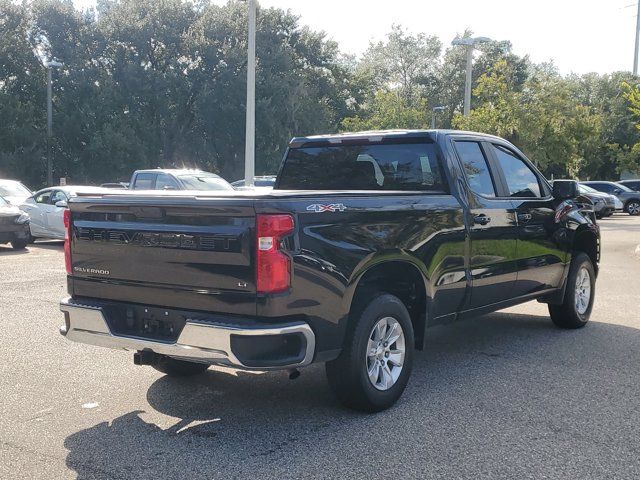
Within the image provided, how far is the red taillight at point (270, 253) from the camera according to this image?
13.4ft

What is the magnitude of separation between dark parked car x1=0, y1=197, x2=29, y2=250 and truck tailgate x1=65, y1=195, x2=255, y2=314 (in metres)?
12.2

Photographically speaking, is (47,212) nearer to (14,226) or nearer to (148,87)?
(14,226)

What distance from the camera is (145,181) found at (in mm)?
15859

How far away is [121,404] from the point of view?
5.13 metres

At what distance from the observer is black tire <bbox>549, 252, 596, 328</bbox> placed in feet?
24.6

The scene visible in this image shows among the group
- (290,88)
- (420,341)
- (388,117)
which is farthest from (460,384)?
(290,88)

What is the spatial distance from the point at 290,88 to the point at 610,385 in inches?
1632

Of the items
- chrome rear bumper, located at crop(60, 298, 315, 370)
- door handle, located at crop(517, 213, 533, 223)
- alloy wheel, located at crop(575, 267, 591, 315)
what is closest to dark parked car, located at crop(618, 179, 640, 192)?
alloy wheel, located at crop(575, 267, 591, 315)

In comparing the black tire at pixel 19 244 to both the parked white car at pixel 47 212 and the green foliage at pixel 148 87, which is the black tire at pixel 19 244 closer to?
the parked white car at pixel 47 212

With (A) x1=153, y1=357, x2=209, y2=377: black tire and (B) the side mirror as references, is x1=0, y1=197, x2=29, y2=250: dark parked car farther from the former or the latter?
(B) the side mirror

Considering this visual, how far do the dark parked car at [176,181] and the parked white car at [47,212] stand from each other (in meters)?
2.15

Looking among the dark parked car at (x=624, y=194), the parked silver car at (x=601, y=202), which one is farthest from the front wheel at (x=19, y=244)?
the dark parked car at (x=624, y=194)

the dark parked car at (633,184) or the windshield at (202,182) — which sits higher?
the windshield at (202,182)

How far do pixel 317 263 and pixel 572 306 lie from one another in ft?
13.8
